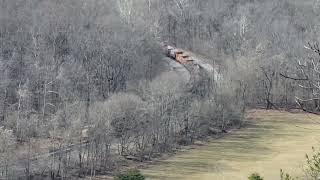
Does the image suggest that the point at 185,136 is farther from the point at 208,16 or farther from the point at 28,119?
the point at 208,16

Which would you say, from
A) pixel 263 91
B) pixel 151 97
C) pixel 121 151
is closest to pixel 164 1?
pixel 263 91

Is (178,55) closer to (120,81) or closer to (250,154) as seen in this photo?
(120,81)

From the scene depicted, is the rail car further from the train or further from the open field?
the open field

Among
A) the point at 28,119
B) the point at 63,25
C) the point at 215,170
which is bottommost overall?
the point at 215,170

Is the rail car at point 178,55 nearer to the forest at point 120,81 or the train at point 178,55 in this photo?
the train at point 178,55

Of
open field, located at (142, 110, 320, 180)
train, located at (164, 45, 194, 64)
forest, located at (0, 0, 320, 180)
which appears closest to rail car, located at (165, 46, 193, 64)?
train, located at (164, 45, 194, 64)
